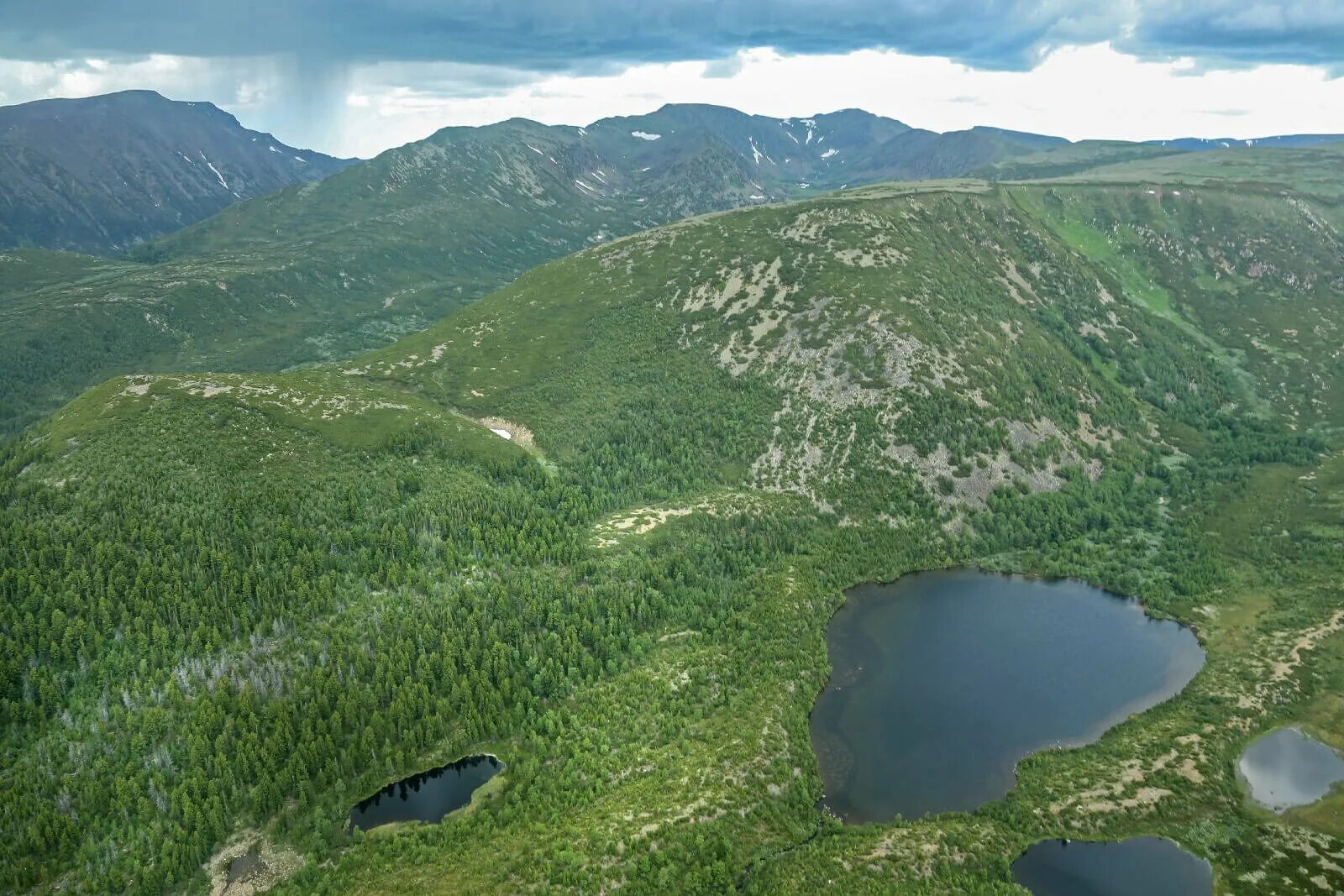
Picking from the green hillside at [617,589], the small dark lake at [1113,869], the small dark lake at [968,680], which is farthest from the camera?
the small dark lake at [968,680]

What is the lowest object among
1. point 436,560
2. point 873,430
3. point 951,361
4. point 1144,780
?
point 1144,780

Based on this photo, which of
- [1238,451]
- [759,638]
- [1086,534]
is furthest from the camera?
[1238,451]

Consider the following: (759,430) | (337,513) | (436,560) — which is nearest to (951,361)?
(759,430)

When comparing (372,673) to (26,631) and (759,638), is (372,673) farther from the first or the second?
(759,638)

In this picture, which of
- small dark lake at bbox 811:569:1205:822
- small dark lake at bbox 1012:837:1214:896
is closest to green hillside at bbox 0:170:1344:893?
small dark lake at bbox 1012:837:1214:896

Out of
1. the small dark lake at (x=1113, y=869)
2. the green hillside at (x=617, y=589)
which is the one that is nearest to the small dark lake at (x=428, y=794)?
the green hillside at (x=617, y=589)

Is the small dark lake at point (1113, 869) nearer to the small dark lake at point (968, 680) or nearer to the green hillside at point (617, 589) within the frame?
the green hillside at point (617, 589)

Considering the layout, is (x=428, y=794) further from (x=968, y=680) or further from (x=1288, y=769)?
(x=1288, y=769)
